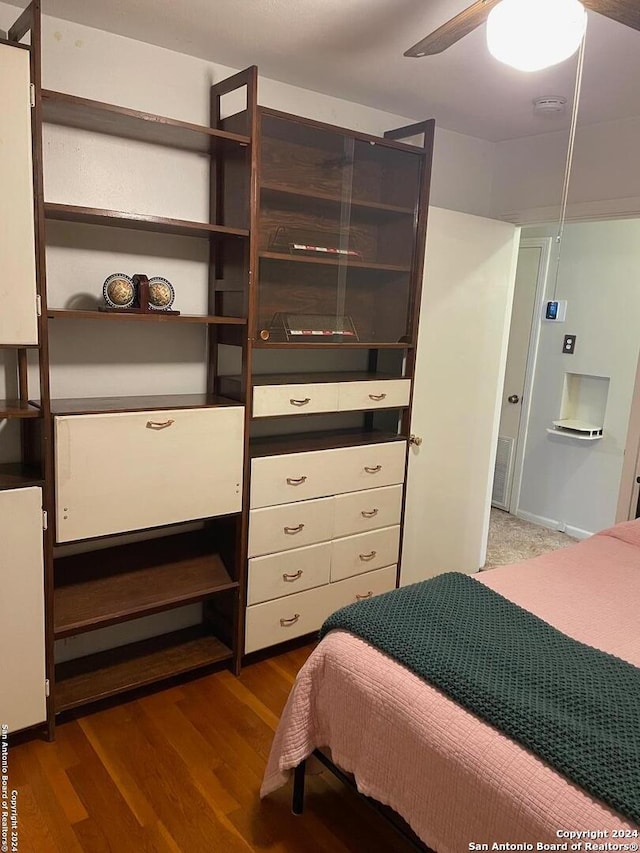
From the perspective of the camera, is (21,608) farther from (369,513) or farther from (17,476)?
(369,513)

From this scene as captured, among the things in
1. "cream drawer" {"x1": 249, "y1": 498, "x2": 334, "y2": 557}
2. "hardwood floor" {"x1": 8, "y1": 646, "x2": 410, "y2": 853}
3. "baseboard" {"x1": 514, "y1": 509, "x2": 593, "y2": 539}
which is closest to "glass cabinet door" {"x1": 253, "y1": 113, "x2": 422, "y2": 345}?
"cream drawer" {"x1": 249, "y1": 498, "x2": 334, "y2": 557}

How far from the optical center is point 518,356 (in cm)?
477

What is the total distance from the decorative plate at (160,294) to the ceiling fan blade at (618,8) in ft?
5.20

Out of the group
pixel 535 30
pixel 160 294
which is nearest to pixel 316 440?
pixel 160 294

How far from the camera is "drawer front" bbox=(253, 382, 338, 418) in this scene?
255 cm

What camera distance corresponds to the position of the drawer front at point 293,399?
101 inches

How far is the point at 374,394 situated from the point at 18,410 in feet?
5.08

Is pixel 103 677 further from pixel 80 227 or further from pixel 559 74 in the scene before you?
pixel 559 74

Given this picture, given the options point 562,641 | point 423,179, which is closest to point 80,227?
point 423,179

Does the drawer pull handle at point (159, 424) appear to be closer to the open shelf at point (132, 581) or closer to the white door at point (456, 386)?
the open shelf at point (132, 581)

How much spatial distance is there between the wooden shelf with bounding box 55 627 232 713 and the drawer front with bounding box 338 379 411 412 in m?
1.22

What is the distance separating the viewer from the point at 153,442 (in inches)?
89.8

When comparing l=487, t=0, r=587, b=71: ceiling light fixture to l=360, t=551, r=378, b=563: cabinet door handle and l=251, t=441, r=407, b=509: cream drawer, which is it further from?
l=360, t=551, r=378, b=563: cabinet door handle

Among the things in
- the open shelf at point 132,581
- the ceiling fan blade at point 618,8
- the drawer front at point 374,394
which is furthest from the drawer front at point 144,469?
the ceiling fan blade at point 618,8
